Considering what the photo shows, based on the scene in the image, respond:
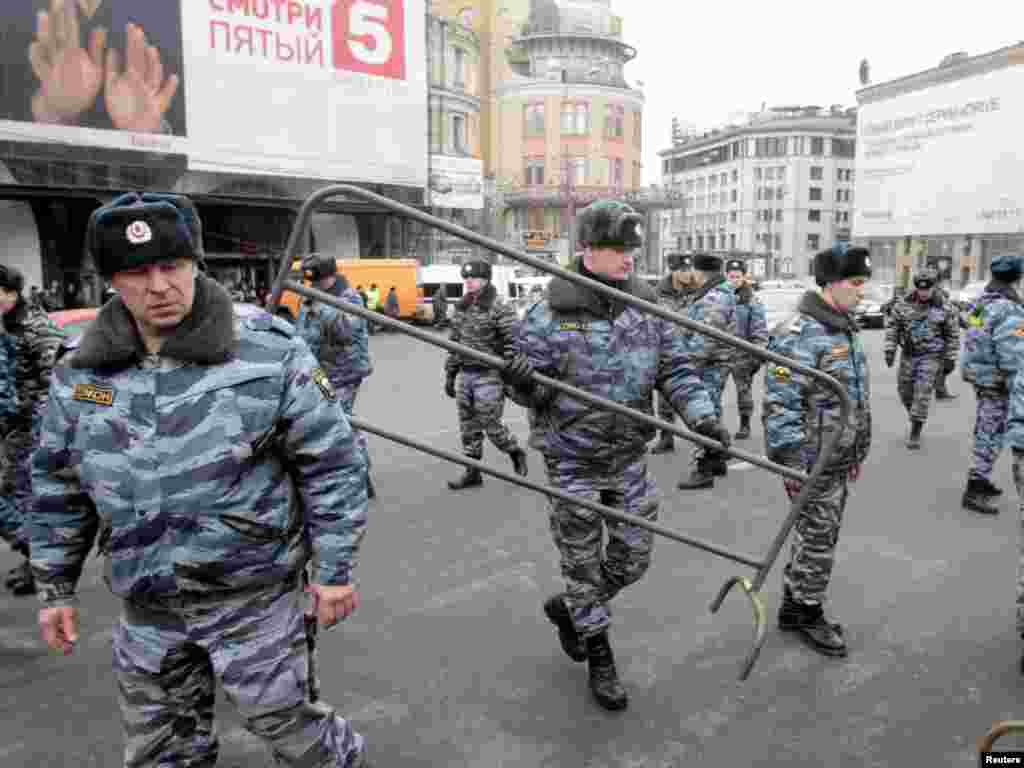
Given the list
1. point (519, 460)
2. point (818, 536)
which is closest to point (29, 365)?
point (519, 460)

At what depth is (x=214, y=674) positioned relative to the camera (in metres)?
2.28

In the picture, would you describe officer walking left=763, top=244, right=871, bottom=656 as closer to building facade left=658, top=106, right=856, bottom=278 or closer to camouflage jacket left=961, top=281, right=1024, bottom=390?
camouflage jacket left=961, top=281, right=1024, bottom=390

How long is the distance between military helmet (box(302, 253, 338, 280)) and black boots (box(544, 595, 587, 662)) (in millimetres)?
3287

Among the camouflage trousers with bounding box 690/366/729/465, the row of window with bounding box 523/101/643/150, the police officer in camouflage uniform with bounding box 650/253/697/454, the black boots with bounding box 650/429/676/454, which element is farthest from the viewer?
the row of window with bounding box 523/101/643/150

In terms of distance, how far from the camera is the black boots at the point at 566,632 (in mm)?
3617

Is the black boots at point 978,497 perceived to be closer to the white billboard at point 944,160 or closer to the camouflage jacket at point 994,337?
the camouflage jacket at point 994,337

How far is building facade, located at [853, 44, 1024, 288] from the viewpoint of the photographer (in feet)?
131

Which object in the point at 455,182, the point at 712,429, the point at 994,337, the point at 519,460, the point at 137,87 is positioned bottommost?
the point at 519,460

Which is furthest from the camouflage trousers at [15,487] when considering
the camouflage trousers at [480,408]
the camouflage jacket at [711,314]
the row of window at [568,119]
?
the row of window at [568,119]

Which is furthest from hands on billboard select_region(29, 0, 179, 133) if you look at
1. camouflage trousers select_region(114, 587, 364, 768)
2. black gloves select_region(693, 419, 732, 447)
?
camouflage trousers select_region(114, 587, 364, 768)

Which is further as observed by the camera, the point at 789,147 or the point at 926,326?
the point at 789,147

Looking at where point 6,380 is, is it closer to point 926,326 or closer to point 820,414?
point 820,414

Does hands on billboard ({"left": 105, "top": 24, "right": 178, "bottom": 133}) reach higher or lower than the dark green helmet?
higher

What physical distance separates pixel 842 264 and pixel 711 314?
11.7 ft
